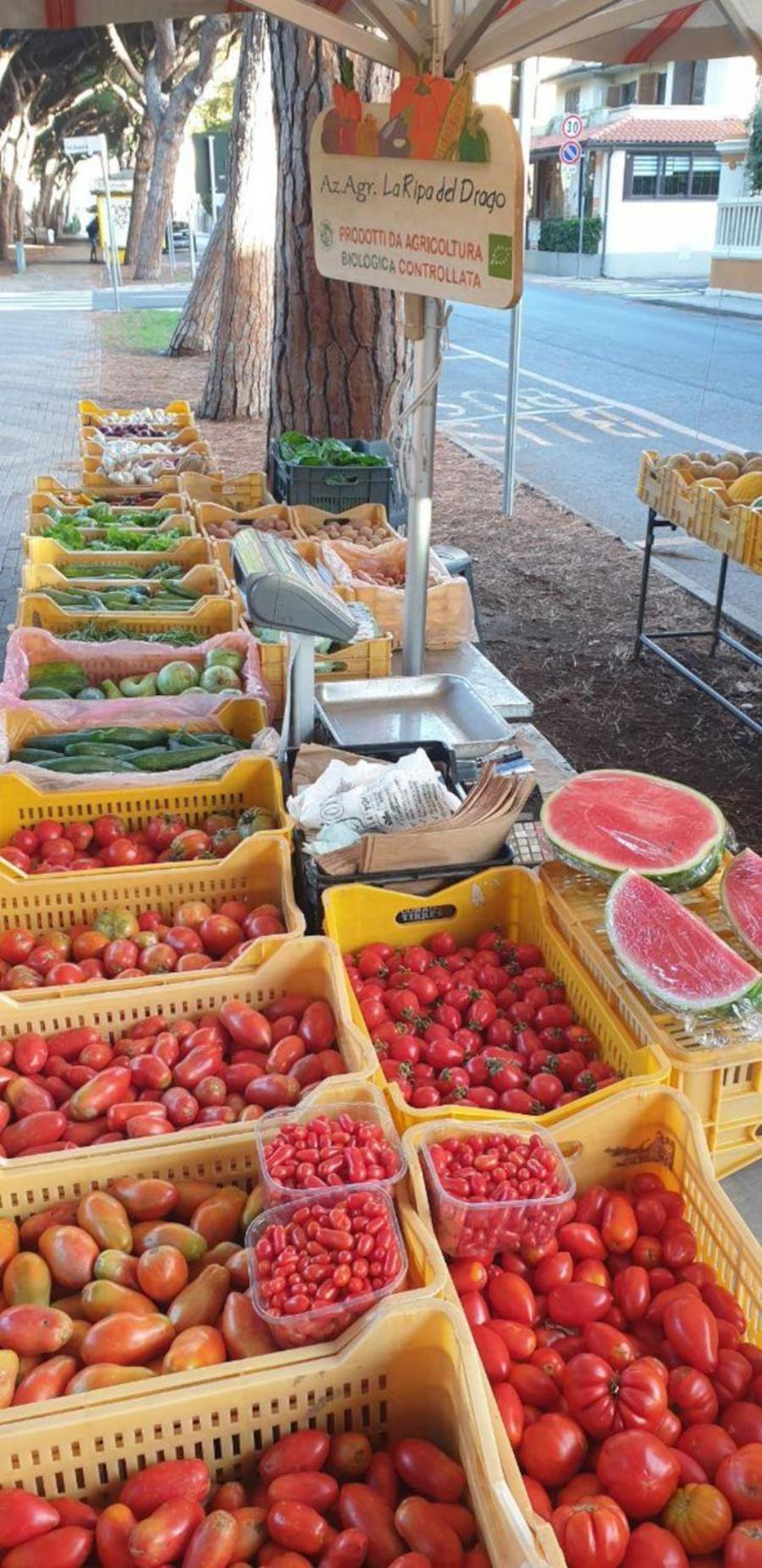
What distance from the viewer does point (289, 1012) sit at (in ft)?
9.19

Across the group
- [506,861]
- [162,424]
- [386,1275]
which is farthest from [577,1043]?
[162,424]

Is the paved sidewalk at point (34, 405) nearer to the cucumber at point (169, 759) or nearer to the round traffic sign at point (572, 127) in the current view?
the cucumber at point (169, 759)

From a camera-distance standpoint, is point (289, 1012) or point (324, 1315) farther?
point (289, 1012)

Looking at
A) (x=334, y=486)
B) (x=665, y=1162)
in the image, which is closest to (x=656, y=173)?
(x=334, y=486)

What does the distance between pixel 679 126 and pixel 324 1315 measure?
4508 centimetres

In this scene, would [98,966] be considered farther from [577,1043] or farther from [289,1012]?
[577,1043]

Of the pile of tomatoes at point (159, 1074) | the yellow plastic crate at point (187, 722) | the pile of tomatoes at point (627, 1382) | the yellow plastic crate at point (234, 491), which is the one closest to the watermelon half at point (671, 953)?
the pile of tomatoes at point (627, 1382)

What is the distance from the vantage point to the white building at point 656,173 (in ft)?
129

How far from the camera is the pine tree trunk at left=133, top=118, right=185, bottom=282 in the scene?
2611cm

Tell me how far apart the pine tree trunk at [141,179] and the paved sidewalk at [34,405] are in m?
8.99

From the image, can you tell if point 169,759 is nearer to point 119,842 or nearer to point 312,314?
point 119,842

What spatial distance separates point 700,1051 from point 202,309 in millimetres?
18373

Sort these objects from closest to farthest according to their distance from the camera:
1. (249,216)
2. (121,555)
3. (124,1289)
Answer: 1. (124,1289)
2. (121,555)
3. (249,216)

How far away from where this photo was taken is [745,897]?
2953 millimetres
